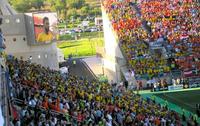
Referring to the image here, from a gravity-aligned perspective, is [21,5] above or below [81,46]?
above

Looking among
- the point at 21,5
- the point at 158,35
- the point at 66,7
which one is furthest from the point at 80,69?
the point at 21,5

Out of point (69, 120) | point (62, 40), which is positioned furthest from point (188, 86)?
point (62, 40)

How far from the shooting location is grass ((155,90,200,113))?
27991 mm

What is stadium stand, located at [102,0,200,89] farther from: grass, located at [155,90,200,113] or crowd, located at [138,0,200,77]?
grass, located at [155,90,200,113]

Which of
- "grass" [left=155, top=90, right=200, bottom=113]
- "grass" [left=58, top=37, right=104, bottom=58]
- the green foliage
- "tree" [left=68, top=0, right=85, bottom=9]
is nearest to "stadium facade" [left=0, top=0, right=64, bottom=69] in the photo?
"grass" [left=155, top=90, right=200, bottom=113]

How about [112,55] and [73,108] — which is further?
[112,55]

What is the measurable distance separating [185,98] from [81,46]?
136 ft

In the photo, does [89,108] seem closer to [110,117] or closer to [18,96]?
[110,117]

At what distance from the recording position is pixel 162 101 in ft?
97.2

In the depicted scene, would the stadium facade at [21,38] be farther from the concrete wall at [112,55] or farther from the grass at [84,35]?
the grass at [84,35]

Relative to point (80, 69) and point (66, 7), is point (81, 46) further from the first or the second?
point (66, 7)

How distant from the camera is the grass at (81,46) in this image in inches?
2511

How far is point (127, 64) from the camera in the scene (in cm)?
3791

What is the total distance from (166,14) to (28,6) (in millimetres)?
54461
